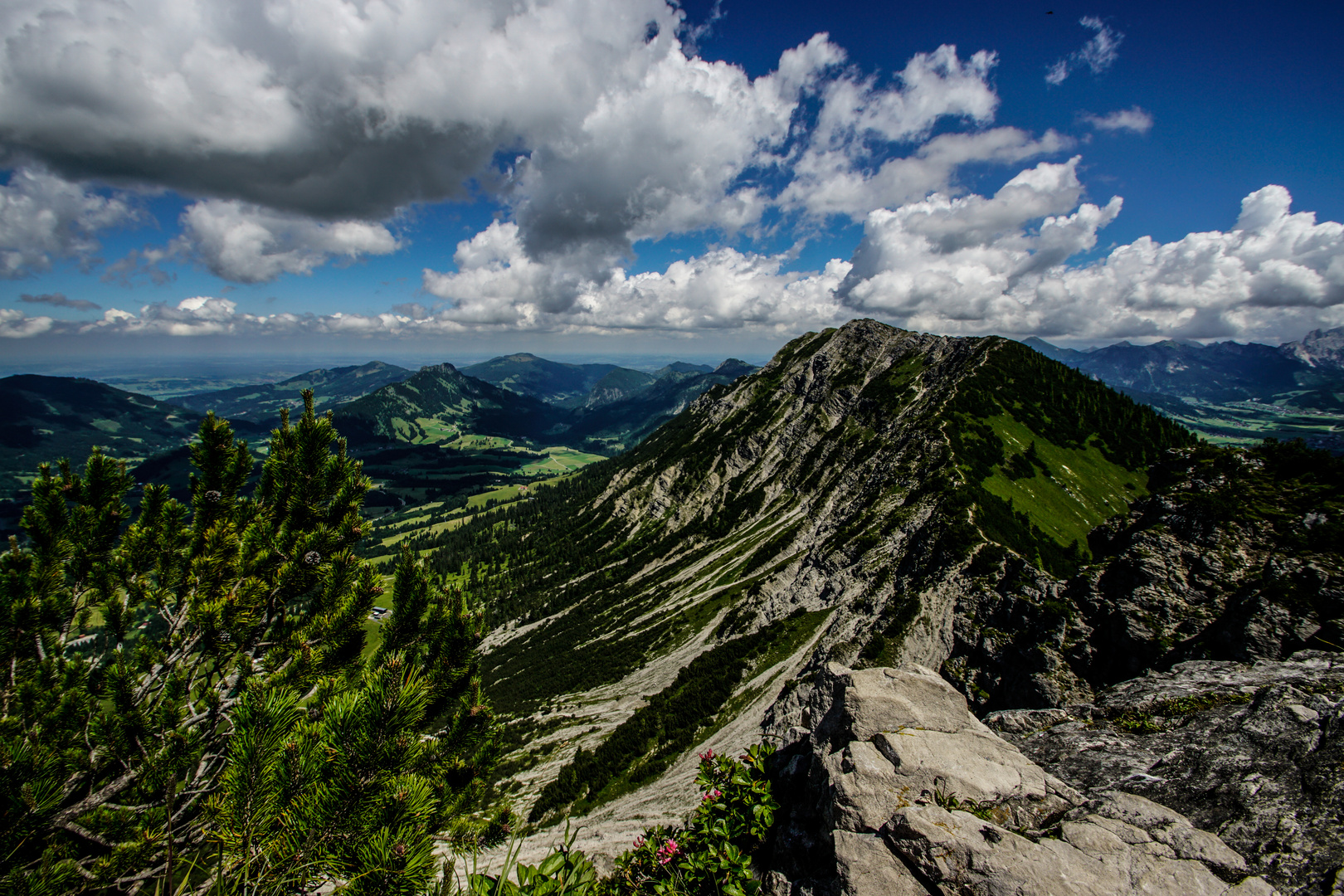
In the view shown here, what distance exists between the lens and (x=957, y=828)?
7934 millimetres

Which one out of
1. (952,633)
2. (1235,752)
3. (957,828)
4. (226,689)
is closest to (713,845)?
(957,828)

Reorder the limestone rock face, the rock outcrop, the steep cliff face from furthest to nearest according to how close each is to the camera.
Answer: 1. the steep cliff face
2. the rock outcrop
3. the limestone rock face

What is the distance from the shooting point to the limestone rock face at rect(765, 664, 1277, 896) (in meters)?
7.21

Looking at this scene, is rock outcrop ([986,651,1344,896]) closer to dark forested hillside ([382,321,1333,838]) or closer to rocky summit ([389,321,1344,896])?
rocky summit ([389,321,1344,896])

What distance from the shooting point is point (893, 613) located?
5275cm

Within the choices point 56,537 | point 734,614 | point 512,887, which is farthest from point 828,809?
point 734,614

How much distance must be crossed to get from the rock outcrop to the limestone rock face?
3.65 feet

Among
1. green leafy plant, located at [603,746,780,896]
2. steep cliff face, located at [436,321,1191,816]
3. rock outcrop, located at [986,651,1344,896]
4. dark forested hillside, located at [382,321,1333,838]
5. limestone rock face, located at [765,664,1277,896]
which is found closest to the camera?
limestone rock face, located at [765,664,1277,896]

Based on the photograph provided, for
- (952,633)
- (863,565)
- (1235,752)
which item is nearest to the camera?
(1235,752)

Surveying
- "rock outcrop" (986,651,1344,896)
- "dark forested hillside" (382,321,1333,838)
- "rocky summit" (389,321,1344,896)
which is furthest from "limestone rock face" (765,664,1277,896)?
"dark forested hillside" (382,321,1333,838)

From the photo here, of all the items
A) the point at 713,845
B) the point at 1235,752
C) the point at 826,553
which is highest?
the point at 1235,752

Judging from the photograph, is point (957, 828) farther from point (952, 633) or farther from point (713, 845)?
point (952, 633)

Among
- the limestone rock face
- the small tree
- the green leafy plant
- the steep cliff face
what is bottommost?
the steep cliff face

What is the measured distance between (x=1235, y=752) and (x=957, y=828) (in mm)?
6647
